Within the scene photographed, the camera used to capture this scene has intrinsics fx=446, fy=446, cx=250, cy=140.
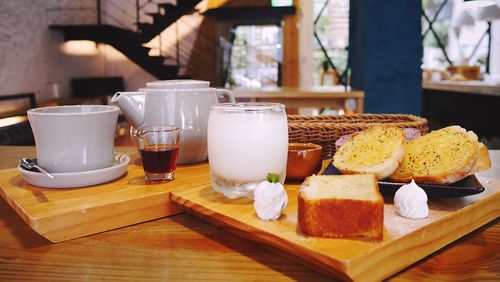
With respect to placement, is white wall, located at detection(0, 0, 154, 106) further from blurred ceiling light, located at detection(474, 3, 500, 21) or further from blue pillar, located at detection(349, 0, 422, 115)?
blurred ceiling light, located at detection(474, 3, 500, 21)

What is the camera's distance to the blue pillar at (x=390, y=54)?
3.34 m

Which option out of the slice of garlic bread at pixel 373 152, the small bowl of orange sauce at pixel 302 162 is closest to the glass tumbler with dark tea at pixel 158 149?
the small bowl of orange sauce at pixel 302 162

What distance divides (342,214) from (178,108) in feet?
1.94

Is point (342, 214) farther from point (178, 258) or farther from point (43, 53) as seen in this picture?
point (43, 53)

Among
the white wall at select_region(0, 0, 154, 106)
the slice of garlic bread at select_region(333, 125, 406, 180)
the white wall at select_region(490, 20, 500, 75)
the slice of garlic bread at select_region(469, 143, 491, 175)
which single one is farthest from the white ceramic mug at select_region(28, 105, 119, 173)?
the white wall at select_region(490, 20, 500, 75)

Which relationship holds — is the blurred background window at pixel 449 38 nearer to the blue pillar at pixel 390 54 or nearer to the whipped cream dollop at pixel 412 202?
the blue pillar at pixel 390 54

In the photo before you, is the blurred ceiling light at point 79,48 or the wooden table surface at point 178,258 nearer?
the wooden table surface at point 178,258

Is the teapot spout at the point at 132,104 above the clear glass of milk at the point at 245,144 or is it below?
above

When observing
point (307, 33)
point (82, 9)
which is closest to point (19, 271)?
point (307, 33)

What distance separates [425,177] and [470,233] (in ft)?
0.42

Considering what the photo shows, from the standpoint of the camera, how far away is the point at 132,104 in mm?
1168

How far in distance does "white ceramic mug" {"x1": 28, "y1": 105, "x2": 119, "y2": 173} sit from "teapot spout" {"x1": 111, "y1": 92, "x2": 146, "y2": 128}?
0.50 ft

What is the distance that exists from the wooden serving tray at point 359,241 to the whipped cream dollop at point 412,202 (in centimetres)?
1

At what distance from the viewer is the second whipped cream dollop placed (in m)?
0.75
